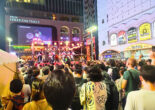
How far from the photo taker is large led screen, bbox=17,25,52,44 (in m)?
26.7

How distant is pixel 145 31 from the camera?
11.5m

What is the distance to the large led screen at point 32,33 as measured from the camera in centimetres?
2672

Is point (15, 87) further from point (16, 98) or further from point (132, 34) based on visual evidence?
point (132, 34)

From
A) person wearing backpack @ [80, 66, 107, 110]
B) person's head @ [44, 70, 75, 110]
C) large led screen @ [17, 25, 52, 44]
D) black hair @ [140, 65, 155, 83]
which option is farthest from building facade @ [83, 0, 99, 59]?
person's head @ [44, 70, 75, 110]

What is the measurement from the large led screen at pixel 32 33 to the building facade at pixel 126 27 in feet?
44.9

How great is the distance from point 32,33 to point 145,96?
2981cm

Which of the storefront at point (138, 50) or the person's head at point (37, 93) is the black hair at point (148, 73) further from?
the storefront at point (138, 50)

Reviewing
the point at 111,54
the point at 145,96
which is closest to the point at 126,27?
the point at 111,54

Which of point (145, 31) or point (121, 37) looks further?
point (121, 37)

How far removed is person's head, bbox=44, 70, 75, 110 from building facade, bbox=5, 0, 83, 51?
2894cm

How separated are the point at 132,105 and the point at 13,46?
92.2 feet

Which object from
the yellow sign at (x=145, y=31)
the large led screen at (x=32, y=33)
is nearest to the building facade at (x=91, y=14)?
the yellow sign at (x=145, y=31)

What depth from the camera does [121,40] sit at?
14703 mm

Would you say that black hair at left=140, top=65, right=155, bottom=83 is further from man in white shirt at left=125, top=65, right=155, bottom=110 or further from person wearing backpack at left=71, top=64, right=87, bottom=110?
person wearing backpack at left=71, top=64, right=87, bottom=110
